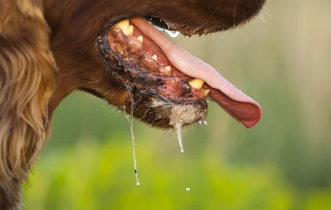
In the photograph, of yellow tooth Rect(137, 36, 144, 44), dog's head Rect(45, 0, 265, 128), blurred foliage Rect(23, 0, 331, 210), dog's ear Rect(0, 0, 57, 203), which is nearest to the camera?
dog's ear Rect(0, 0, 57, 203)

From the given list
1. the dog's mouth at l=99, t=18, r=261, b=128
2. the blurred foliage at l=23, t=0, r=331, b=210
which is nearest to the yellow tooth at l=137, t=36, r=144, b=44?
the dog's mouth at l=99, t=18, r=261, b=128

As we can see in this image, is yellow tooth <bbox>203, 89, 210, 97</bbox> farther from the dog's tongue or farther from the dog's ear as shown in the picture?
the dog's ear

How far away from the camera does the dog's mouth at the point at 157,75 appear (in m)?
2.03

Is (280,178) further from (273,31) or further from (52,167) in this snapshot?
(52,167)

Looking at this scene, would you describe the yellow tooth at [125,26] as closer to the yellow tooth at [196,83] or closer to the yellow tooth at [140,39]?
the yellow tooth at [140,39]

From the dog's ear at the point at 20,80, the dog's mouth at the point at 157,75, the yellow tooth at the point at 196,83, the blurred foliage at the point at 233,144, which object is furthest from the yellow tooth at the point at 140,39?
the blurred foliage at the point at 233,144

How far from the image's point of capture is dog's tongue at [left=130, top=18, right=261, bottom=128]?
6.98ft

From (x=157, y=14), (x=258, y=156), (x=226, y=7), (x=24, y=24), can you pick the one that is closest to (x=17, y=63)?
(x=24, y=24)

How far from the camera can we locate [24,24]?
1.75m

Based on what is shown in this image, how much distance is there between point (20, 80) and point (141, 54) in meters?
0.44

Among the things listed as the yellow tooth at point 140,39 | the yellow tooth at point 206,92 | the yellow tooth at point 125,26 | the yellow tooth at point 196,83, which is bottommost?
the yellow tooth at point 206,92

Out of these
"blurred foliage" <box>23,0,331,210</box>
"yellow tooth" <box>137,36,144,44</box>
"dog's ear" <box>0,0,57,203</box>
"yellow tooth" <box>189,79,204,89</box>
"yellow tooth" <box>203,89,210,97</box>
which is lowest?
"blurred foliage" <box>23,0,331,210</box>

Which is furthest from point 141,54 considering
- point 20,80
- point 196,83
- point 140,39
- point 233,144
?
point 233,144

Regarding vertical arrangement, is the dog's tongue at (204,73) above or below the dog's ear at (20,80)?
above
